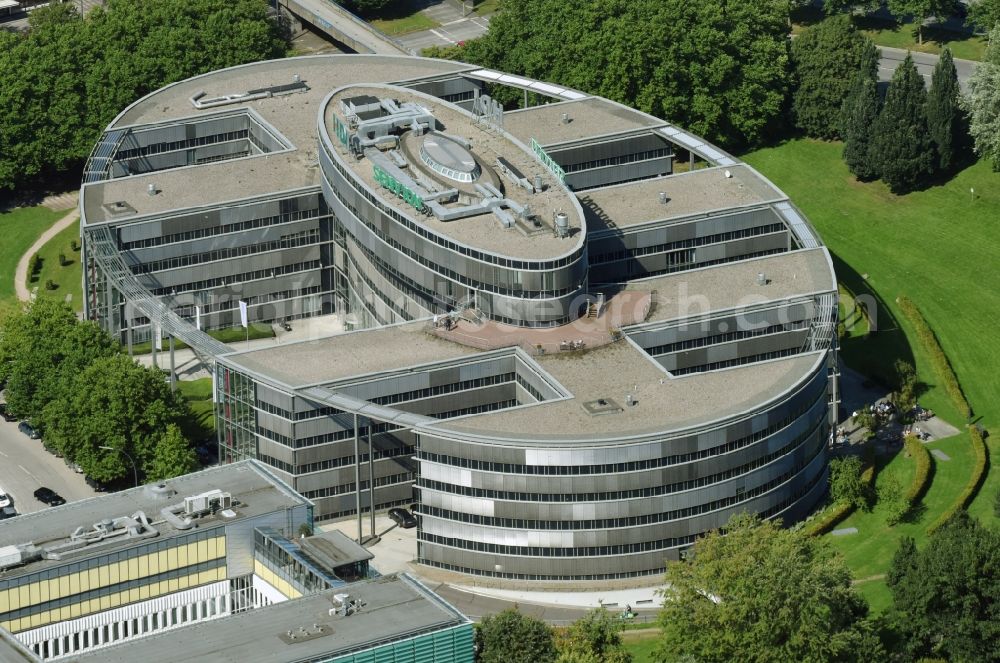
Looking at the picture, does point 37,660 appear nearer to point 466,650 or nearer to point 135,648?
point 135,648

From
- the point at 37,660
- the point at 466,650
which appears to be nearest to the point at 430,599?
the point at 466,650

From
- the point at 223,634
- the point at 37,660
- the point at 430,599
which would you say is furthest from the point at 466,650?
the point at 37,660

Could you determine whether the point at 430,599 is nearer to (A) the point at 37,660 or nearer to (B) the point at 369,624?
(B) the point at 369,624

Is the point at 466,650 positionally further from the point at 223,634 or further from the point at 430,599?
the point at 223,634

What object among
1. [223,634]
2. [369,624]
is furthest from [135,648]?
[369,624]
